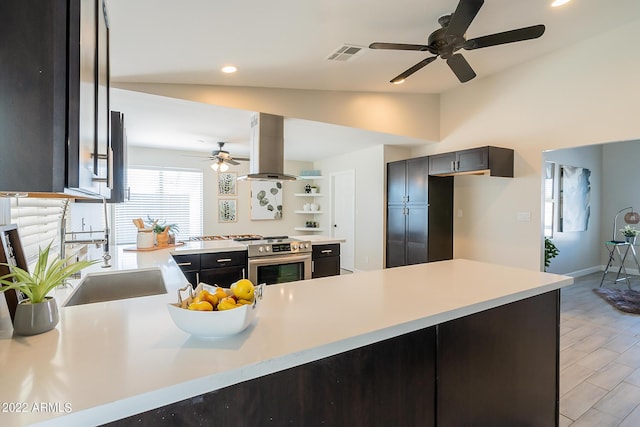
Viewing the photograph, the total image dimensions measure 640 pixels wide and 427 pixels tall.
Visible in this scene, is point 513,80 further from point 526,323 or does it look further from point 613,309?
point 526,323

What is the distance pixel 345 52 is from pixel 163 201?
15.1 feet

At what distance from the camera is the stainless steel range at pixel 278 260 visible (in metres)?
3.49

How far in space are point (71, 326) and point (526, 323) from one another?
1985 mm

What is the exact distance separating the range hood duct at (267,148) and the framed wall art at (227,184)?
290 centimetres

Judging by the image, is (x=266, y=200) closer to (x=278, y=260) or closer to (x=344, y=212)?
(x=344, y=212)

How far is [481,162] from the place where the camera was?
157 inches

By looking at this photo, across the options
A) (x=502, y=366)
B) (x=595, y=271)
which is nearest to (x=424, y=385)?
(x=502, y=366)

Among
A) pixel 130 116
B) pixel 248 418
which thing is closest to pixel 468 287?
pixel 248 418

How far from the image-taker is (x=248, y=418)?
861 millimetres

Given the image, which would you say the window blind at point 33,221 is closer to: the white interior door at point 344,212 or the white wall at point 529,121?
the white interior door at point 344,212

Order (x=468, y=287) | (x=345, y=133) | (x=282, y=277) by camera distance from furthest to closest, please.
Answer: (x=345, y=133), (x=282, y=277), (x=468, y=287)

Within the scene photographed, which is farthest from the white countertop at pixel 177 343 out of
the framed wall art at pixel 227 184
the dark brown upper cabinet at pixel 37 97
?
the framed wall art at pixel 227 184

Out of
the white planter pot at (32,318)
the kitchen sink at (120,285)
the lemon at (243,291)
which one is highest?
the lemon at (243,291)

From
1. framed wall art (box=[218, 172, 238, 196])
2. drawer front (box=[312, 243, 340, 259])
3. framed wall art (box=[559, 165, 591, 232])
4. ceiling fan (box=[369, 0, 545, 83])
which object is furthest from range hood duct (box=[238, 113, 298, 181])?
framed wall art (box=[559, 165, 591, 232])
